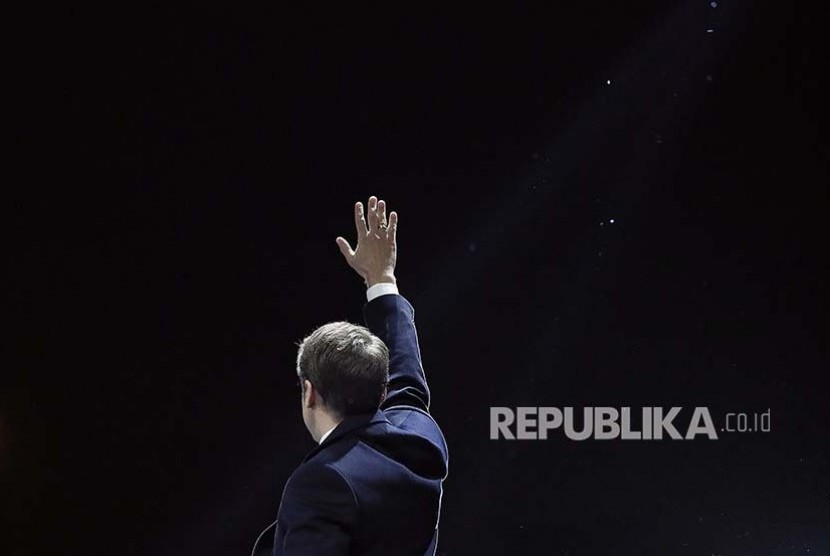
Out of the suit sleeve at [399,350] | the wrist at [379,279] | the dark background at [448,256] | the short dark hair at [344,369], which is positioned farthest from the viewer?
the dark background at [448,256]

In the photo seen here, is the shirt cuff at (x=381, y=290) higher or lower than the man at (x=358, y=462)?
higher

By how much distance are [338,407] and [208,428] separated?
1.75 m

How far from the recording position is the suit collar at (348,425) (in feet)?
4.37

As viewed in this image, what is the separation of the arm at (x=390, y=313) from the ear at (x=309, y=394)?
0.52 ft

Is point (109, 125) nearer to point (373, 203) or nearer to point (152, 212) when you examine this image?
point (152, 212)

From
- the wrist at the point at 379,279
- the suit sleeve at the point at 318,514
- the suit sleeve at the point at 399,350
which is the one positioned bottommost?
the suit sleeve at the point at 318,514

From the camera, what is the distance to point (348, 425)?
134 centimetres

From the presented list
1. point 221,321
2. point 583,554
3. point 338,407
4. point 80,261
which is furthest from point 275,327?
point 338,407

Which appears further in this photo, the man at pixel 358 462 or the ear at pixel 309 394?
the ear at pixel 309 394

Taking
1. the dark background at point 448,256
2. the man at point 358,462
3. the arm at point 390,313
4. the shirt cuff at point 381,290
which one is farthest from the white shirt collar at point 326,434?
the dark background at point 448,256

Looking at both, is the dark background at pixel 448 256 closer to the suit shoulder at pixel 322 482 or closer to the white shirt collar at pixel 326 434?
the white shirt collar at pixel 326 434

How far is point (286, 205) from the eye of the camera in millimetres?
3047

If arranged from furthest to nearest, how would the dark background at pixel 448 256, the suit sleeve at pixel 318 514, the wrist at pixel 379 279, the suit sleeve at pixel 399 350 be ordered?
the dark background at pixel 448 256 → the wrist at pixel 379 279 → the suit sleeve at pixel 399 350 → the suit sleeve at pixel 318 514

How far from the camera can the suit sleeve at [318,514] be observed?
48.5 inches
